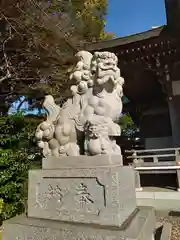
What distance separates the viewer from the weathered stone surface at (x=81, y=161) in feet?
5.84

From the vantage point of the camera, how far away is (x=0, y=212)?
2.98 meters

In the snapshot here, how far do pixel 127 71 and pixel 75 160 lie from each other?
4859 millimetres

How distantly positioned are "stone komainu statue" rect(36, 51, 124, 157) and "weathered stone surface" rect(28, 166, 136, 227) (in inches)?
8.8

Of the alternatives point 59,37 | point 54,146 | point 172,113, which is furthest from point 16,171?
point 172,113

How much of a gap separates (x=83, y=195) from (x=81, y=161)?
0.31 meters

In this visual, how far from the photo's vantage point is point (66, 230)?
62.7 inches

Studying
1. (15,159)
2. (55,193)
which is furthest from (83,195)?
(15,159)

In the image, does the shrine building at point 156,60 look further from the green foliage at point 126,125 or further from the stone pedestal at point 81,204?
the stone pedestal at point 81,204

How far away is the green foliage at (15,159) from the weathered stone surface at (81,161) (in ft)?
6.03

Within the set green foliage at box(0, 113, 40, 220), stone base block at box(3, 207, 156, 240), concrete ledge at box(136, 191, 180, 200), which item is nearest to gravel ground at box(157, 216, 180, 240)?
concrete ledge at box(136, 191, 180, 200)

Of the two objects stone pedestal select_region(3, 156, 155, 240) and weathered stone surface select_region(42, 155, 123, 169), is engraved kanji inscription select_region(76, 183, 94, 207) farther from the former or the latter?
weathered stone surface select_region(42, 155, 123, 169)

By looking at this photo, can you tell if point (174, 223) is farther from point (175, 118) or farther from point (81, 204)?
point (175, 118)

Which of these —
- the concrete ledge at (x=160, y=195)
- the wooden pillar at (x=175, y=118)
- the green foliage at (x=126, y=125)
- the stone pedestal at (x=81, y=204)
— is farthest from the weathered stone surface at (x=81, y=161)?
the green foliage at (x=126, y=125)

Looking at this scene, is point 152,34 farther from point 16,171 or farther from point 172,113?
point 16,171
